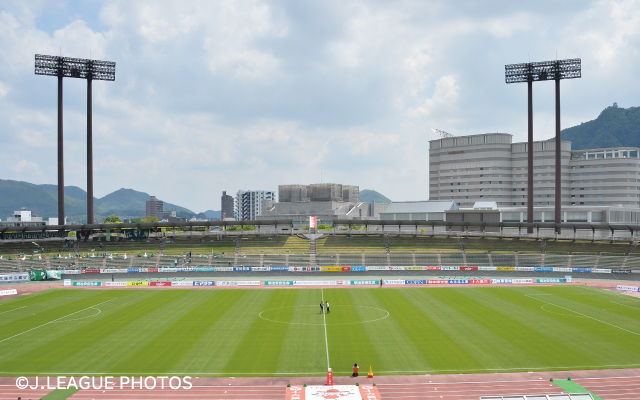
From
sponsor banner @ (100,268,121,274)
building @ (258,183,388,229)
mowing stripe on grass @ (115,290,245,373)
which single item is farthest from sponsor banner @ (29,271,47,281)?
building @ (258,183,388,229)

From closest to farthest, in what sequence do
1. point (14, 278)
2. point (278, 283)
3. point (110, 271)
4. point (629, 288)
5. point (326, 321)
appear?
point (326, 321) < point (629, 288) < point (278, 283) < point (14, 278) < point (110, 271)

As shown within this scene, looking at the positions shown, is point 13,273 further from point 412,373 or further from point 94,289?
point 412,373

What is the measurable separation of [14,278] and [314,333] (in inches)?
2144

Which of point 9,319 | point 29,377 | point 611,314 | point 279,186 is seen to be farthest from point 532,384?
point 279,186

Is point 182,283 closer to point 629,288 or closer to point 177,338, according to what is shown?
point 177,338

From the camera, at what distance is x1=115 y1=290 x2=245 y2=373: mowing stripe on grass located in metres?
27.2

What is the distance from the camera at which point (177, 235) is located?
9381 cm

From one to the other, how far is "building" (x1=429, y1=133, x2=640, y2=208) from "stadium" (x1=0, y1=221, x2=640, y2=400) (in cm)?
7112

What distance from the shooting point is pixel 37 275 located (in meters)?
66.6

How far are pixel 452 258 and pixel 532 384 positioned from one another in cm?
5575

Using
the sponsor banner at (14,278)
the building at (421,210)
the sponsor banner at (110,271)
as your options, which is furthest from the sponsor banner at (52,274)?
the building at (421,210)

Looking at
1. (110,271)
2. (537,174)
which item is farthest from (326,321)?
(537,174)

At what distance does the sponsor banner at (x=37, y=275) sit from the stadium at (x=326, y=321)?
0.41 meters

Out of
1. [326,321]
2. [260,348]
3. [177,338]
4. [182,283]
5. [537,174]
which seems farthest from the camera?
[537,174]
